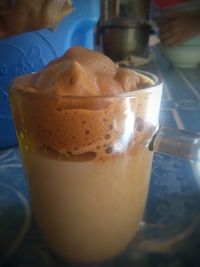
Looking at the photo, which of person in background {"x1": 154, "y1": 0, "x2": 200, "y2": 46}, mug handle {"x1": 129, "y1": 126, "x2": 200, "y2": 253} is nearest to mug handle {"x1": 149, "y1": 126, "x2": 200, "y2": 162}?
mug handle {"x1": 129, "y1": 126, "x2": 200, "y2": 253}

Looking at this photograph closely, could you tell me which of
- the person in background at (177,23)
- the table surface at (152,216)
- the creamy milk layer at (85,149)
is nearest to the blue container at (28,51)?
the table surface at (152,216)

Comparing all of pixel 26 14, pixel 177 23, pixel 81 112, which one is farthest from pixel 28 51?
pixel 177 23

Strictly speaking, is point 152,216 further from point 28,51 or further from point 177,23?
point 177,23

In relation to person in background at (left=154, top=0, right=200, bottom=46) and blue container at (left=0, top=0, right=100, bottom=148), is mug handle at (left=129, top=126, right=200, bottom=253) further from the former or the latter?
person in background at (left=154, top=0, right=200, bottom=46)

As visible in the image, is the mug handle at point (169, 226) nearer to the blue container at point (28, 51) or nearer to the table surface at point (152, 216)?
the table surface at point (152, 216)

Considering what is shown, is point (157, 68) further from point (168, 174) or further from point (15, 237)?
point (15, 237)

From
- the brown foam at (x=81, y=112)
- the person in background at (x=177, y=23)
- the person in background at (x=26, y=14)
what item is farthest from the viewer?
the person in background at (x=177, y=23)
